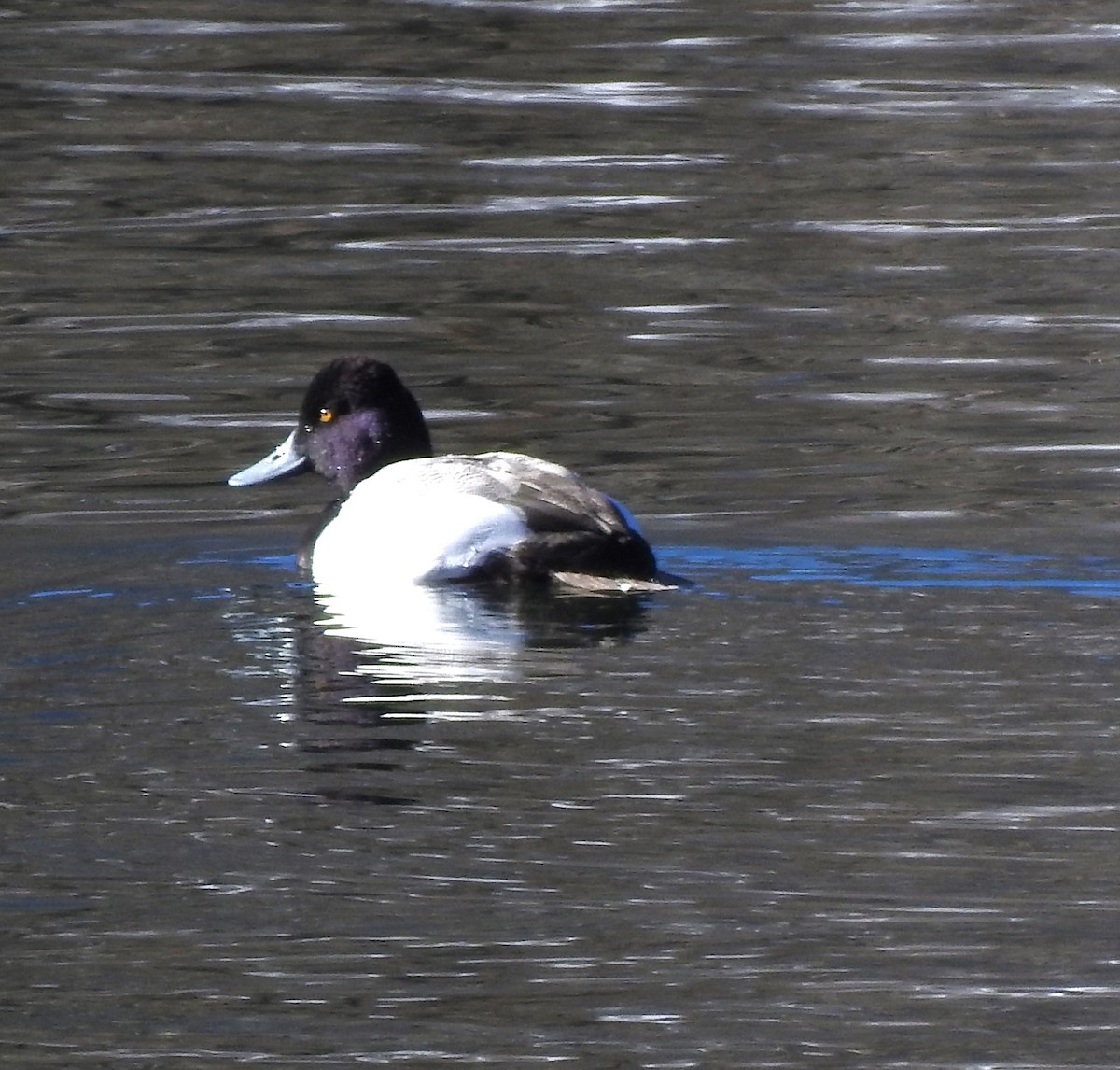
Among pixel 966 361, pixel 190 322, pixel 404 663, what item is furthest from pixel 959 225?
pixel 404 663

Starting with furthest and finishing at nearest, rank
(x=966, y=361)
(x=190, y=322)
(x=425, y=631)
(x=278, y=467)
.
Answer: (x=190, y=322) → (x=966, y=361) → (x=278, y=467) → (x=425, y=631)

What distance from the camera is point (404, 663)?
7344 mm

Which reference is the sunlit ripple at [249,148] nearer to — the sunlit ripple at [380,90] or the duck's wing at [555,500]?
the sunlit ripple at [380,90]

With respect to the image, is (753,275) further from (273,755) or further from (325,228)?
(273,755)

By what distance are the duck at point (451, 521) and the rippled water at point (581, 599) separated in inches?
5.5

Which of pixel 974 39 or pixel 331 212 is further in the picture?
pixel 974 39

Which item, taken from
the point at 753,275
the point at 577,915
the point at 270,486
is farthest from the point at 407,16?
the point at 577,915

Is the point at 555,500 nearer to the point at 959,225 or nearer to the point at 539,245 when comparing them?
the point at 539,245

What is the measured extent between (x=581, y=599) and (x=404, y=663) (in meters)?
0.86

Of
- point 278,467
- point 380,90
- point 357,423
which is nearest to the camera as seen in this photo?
point 357,423

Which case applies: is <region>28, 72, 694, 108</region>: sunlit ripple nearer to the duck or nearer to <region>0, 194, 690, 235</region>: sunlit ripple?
<region>0, 194, 690, 235</region>: sunlit ripple

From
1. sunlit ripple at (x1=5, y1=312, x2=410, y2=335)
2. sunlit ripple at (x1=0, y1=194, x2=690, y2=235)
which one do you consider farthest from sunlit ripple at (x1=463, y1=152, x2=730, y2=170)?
sunlit ripple at (x1=5, y1=312, x2=410, y2=335)

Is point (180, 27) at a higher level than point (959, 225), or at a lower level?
higher

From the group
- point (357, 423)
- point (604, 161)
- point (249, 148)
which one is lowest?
point (357, 423)
